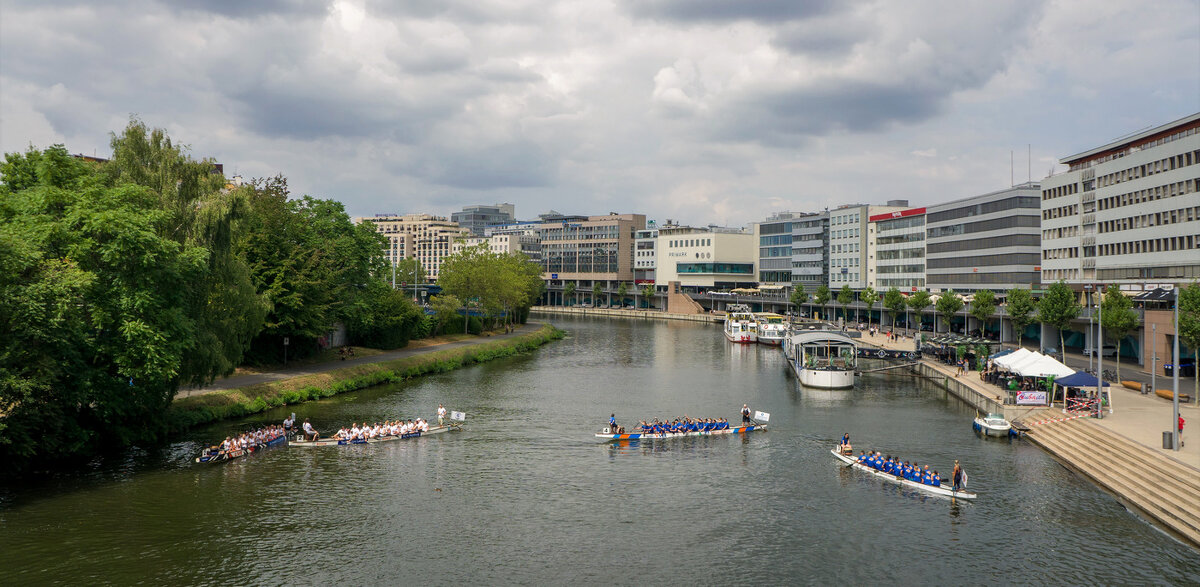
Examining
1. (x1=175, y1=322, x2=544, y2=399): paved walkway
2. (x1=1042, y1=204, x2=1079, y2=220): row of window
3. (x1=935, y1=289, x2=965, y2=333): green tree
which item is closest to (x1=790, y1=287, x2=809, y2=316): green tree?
(x1=935, y1=289, x2=965, y2=333): green tree

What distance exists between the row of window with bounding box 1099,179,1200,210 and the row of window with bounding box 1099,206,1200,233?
1.72 m

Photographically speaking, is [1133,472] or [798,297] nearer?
[1133,472]

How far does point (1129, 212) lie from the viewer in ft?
306

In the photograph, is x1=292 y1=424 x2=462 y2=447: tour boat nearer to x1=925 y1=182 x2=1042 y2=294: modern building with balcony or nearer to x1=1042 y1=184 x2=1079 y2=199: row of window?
x1=1042 y1=184 x2=1079 y2=199: row of window

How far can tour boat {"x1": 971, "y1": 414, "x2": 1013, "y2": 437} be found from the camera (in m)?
57.6

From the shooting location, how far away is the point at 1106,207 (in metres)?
98.6

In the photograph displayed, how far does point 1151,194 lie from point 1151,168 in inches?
111

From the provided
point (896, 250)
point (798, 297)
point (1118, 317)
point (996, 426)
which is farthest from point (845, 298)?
point (996, 426)

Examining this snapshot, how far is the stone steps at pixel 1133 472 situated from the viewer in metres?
37.3

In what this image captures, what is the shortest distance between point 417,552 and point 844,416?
4360cm

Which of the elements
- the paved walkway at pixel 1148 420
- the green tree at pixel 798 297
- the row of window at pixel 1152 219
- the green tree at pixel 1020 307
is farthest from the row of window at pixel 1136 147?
the green tree at pixel 798 297

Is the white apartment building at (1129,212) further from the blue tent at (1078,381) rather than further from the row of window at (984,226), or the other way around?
the blue tent at (1078,381)

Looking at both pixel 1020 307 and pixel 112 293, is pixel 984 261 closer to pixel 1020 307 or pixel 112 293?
pixel 1020 307

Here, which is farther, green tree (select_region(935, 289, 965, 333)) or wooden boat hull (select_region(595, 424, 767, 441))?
green tree (select_region(935, 289, 965, 333))
